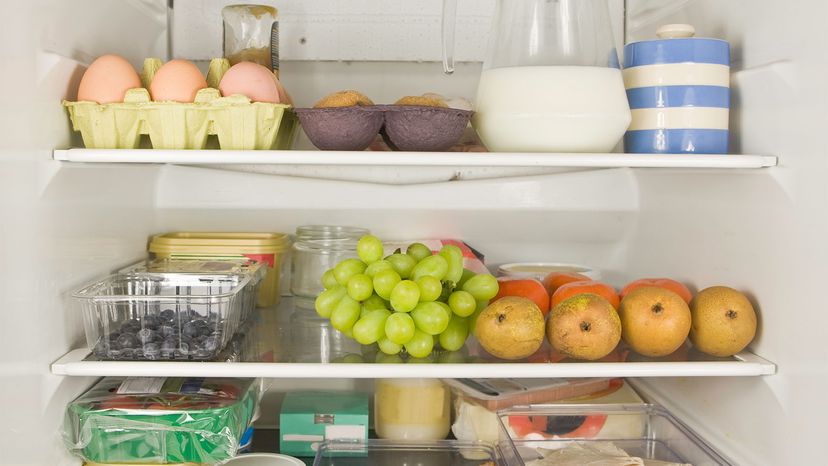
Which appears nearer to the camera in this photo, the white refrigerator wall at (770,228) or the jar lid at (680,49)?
the white refrigerator wall at (770,228)

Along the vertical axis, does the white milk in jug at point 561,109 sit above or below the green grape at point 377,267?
above

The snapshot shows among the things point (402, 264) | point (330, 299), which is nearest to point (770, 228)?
point (402, 264)

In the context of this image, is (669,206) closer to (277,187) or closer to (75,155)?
(277,187)

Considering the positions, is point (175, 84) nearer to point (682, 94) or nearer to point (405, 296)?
point (405, 296)

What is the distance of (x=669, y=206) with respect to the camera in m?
1.45

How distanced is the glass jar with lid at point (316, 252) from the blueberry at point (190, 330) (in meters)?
0.37

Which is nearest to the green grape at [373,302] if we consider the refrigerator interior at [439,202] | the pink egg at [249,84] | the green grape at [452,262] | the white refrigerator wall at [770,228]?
the green grape at [452,262]

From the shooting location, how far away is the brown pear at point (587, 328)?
1.12m

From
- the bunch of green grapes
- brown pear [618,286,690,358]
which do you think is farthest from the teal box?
brown pear [618,286,690,358]

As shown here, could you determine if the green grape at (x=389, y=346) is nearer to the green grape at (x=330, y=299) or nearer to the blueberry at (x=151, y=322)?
the green grape at (x=330, y=299)

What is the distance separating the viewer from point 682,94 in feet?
3.88

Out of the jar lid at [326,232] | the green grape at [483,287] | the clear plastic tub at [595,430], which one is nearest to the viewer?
the green grape at [483,287]

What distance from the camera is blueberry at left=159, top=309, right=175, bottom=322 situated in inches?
45.7

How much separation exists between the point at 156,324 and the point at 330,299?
241 millimetres
